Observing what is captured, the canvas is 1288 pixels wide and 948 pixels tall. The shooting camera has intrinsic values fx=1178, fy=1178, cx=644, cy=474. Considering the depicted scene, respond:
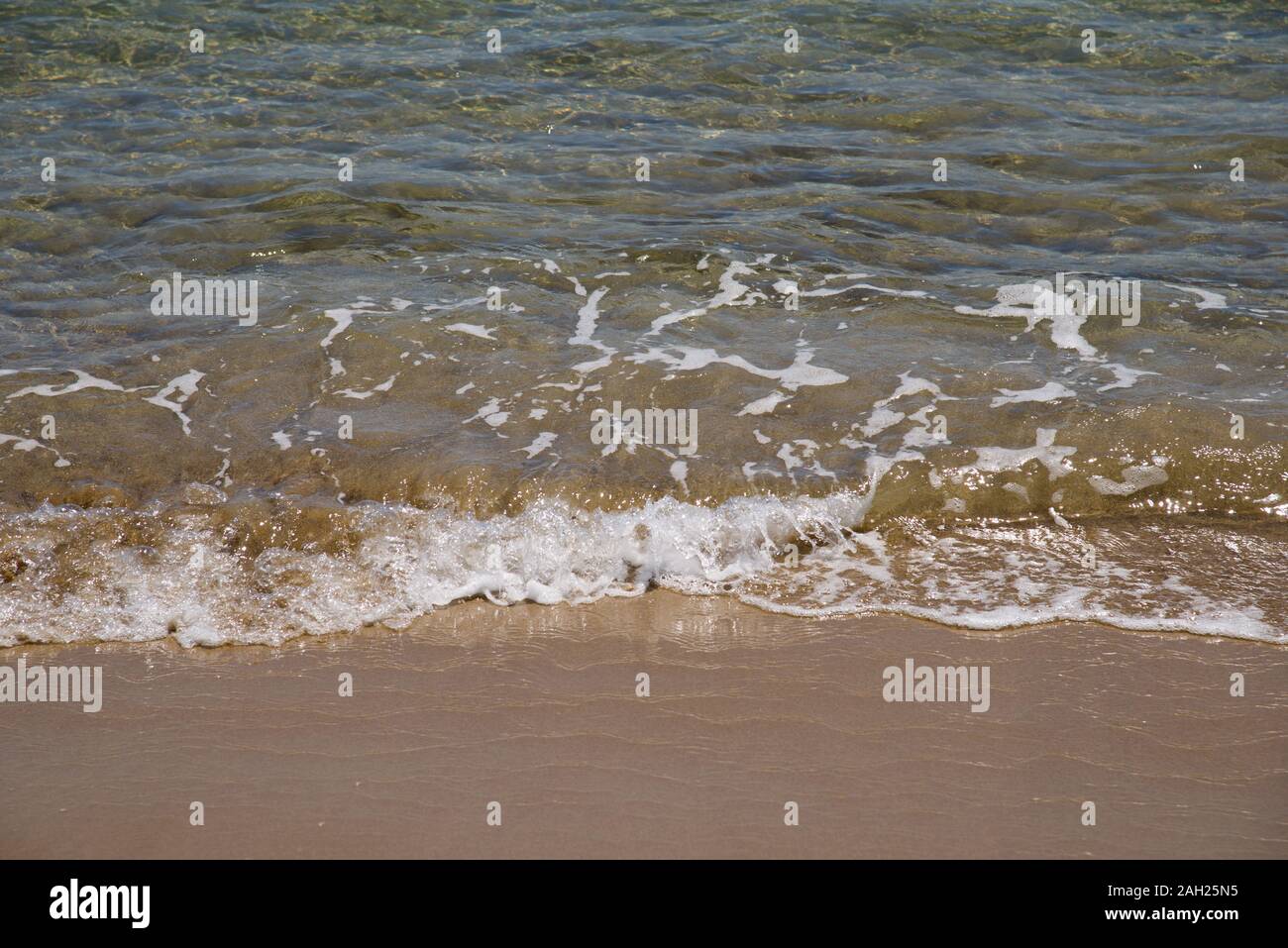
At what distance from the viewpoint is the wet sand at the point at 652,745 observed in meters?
3.40

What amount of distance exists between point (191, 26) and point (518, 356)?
23.9 feet

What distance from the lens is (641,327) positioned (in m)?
6.68

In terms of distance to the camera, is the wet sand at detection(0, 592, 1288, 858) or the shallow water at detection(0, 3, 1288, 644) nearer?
the wet sand at detection(0, 592, 1288, 858)

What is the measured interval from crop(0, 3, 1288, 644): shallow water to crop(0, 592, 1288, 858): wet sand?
24 cm

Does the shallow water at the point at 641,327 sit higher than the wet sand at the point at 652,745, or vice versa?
the shallow water at the point at 641,327

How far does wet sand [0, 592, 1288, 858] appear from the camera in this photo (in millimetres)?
3398

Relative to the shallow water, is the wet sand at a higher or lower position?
lower

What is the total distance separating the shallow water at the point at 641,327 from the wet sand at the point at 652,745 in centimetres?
24

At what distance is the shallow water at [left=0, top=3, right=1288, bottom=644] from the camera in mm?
4832

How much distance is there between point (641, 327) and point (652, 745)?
132 inches

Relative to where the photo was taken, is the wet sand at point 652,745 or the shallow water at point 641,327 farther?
the shallow water at point 641,327
